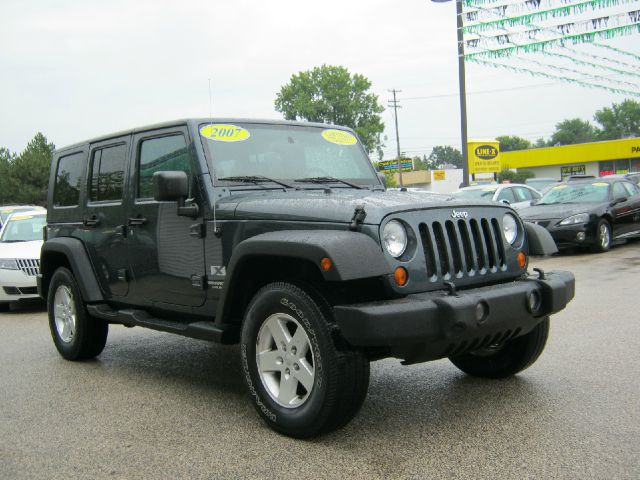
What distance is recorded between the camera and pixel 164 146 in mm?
5359

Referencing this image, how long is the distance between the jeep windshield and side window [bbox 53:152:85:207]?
78.7 inches

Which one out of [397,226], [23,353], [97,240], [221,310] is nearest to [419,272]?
[397,226]

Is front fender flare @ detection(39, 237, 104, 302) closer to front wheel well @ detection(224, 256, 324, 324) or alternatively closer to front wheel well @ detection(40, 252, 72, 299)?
front wheel well @ detection(40, 252, 72, 299)

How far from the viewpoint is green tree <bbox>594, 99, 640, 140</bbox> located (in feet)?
381

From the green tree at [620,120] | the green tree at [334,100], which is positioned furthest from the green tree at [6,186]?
the green tree at [620,120]

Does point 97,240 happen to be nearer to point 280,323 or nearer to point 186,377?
point 186,377

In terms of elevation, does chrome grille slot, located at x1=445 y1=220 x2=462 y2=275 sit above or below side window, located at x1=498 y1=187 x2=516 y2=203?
above

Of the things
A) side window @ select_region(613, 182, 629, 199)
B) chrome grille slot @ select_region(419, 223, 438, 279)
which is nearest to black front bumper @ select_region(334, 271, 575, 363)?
chrome grille slot @ select_region(419, 223, 438, 279)

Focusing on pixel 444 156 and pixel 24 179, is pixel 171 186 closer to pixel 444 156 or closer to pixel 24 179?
pixel 24 179

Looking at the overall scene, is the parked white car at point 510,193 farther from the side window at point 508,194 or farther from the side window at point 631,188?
the side window at point 631,188

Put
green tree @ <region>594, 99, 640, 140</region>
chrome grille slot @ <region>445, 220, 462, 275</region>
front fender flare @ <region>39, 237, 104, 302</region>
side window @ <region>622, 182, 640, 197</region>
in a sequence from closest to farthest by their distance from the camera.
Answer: chrome grille slot @ <region>445, 220, 462, 275</region>
front fender flare @ <region>39, 237, 104, 302</region>
side window @ <region>622, 182, 640, 197</region>
green tree @ <region>594, 99, 640, 140</region>

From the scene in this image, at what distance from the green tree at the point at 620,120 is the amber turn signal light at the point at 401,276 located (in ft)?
401

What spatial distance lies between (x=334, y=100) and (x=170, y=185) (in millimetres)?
69297

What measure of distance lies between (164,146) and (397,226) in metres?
2.26
